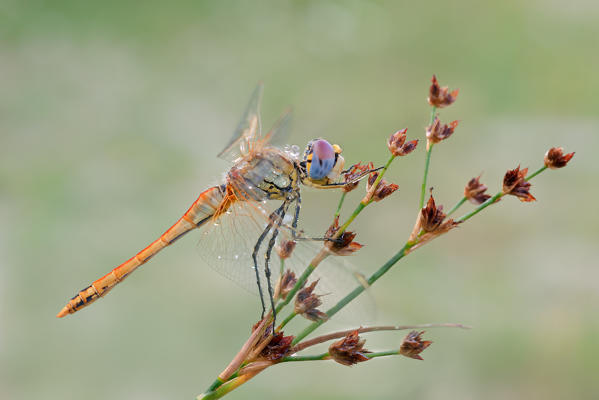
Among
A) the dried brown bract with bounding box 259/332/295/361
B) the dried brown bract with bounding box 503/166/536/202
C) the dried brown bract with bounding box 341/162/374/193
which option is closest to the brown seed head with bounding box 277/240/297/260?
the dried brown bract with bounding box 341/162/374/193

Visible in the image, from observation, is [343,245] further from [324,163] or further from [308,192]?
[308,192]

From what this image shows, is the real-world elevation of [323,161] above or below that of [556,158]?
above

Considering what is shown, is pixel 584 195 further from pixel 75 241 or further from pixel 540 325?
pixel 75 241

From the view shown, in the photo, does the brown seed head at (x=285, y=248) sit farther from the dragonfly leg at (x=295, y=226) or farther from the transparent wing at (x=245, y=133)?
the transparent wing at (x=245, y=133)

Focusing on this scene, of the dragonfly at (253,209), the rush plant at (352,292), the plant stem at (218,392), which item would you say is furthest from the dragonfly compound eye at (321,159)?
the plant stem at (218,392)

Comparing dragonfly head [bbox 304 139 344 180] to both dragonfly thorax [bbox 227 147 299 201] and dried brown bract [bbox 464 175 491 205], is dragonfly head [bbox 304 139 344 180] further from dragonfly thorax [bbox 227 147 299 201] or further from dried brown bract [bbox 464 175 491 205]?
dried brown bract [bbox 464 175 491 205]

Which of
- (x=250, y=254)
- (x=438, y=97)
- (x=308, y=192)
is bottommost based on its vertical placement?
(x=250, y=254)

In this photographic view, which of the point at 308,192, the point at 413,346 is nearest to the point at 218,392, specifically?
the point at 413,346
